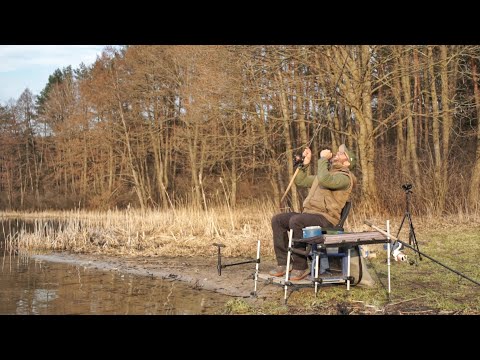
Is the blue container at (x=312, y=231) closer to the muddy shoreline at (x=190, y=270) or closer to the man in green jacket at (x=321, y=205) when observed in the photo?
the man in green jacket at (x=321, y=205)

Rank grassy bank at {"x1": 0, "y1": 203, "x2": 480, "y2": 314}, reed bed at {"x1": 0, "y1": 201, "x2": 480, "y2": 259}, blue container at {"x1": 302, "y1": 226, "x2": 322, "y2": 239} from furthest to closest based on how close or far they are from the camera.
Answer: reed bed at {"x1": 0, "y1": 201, "x2": 480, "y2": 259} → blue container at {"x1": 302, "y1": 226, "x2": 322, "y2": 239} → grassy bank at {"x1": 0, "y1": 203, "x2": 480, "y2": 314}

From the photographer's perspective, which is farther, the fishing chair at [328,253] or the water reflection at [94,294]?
the water reflection at [94,294]

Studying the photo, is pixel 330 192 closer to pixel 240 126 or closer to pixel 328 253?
pixel 328 253

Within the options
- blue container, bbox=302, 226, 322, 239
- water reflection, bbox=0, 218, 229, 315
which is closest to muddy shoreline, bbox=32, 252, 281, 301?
water reflection, bbox=0, 218, 229, 315

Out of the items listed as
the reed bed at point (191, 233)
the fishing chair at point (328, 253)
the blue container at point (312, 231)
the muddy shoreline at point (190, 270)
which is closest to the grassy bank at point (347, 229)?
the reed bed at point (191, 233)

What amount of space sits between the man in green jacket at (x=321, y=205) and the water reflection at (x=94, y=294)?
1.03 meters

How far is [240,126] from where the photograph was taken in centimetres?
1989

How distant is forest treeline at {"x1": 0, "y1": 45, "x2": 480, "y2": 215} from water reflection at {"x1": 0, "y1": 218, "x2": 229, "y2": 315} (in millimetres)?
6573

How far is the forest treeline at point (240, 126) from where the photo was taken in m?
15.2

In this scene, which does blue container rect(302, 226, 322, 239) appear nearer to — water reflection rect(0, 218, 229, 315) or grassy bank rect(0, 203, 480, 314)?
grassy bank rect(0, 203, 480, 314)

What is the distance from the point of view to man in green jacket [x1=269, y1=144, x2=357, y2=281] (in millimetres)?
6938

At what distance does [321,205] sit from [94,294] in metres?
3.52
